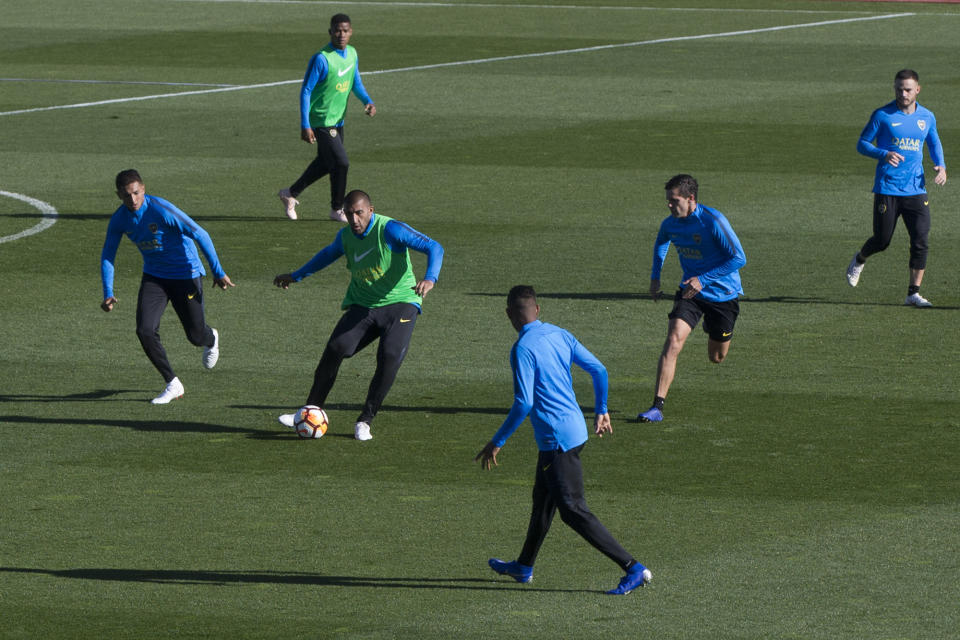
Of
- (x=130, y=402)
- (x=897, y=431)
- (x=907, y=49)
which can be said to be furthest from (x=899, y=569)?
(x=907, y=49)

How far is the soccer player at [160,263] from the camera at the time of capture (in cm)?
1479

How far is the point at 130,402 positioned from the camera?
1512cm

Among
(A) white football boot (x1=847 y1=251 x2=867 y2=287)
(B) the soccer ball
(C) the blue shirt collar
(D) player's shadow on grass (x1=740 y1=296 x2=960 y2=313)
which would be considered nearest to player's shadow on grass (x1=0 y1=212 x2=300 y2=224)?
(D) player's shadow on grass (x1=740 y1=296 x2=960 y2=313)

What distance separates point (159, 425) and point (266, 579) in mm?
3953

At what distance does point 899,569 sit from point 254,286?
10.3 m

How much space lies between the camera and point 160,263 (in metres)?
15.2

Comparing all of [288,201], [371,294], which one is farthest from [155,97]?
[371,294]

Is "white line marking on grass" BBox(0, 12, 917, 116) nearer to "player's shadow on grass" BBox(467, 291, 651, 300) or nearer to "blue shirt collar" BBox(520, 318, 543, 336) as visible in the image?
"player's shadow on grass" BBox(467, 291, 651, 300)

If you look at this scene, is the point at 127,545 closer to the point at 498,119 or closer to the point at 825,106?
the point at 498,119

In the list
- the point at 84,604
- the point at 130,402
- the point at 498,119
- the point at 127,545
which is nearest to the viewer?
the point at 84,604

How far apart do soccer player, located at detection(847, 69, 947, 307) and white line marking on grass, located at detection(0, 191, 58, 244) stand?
10235 millimetres

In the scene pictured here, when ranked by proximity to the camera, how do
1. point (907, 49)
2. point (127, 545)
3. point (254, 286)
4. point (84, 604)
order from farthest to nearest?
point (907, 49) → point (254, 286) → point (127, 545) → point (84, 604)

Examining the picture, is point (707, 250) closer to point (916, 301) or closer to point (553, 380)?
point (553, 380)

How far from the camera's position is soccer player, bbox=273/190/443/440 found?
45.8ft
